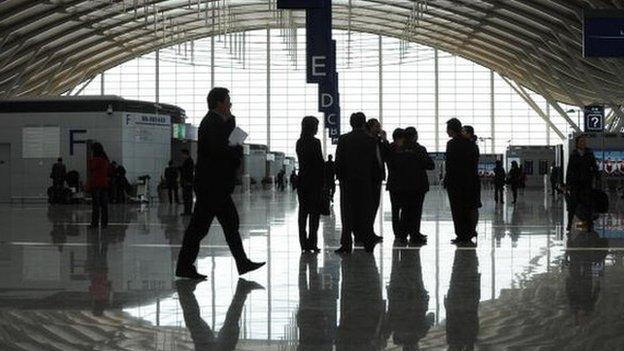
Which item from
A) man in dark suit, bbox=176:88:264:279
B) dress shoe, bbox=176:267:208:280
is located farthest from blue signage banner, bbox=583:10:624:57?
dress shoe, bbox=176:267:208:280

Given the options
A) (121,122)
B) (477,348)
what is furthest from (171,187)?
(477,348)

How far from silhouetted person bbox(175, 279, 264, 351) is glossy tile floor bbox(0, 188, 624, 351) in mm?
10

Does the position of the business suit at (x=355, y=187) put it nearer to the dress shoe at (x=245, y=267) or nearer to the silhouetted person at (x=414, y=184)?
the silhouetted person at (x=414, y=184)

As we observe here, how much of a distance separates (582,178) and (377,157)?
4.80 meters

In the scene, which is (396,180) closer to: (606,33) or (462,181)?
(462,181)

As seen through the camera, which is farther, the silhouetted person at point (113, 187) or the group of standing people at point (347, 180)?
the silhouetted person at point (113, 187)

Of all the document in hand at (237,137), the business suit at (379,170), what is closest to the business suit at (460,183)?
the business suit at (379,170)

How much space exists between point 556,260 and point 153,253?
173 inches

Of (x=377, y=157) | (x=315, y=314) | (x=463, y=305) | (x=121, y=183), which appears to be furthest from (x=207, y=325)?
(x=121, y=183)

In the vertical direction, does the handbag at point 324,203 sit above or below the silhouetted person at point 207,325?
above

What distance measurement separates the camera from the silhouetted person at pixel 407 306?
4.93 m

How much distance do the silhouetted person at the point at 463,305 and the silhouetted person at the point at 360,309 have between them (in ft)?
1.34

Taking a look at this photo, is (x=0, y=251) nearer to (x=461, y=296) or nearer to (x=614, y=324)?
(x=461, y=296)

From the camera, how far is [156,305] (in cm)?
607
